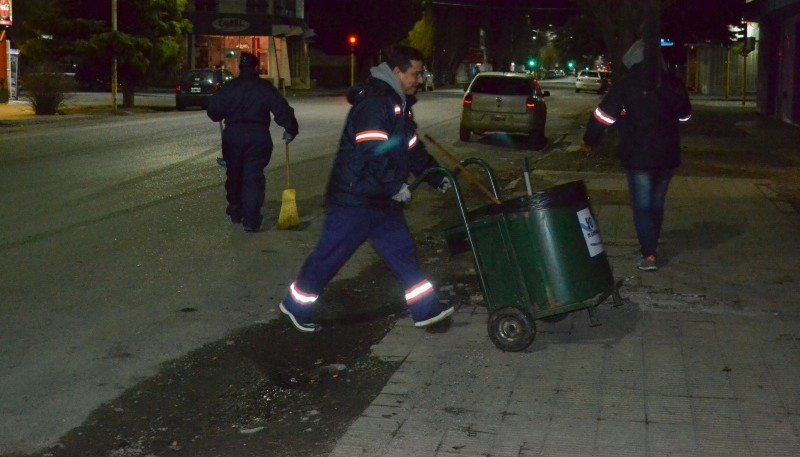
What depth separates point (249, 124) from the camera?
1077 cm

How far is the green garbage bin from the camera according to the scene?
20.5 feet

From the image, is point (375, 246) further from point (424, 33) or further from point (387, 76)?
point (424, 33)

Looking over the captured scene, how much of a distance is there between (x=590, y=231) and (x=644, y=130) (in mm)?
2239

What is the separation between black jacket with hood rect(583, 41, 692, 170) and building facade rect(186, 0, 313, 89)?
172 ft

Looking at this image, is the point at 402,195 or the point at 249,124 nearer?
the point at 402,195

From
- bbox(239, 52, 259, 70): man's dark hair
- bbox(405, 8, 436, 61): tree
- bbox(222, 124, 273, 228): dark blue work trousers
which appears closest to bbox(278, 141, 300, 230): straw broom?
bbox(222, 124, 273, 228): dark blue work trousers

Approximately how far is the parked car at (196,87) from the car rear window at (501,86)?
14282 millimetres

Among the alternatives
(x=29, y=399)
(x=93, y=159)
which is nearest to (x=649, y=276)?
(x=29, y=399)

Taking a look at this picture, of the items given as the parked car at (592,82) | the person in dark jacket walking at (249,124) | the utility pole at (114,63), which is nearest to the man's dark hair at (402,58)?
the person in dark jacket walking at (249,124)

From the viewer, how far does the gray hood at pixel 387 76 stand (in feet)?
21.0

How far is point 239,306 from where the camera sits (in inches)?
306

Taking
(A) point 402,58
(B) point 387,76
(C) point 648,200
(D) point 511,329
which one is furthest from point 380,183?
(C) point 648,200

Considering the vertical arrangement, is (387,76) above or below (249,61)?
below

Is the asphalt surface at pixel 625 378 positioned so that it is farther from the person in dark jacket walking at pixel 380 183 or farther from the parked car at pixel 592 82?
the parked car at pixel 592 82
